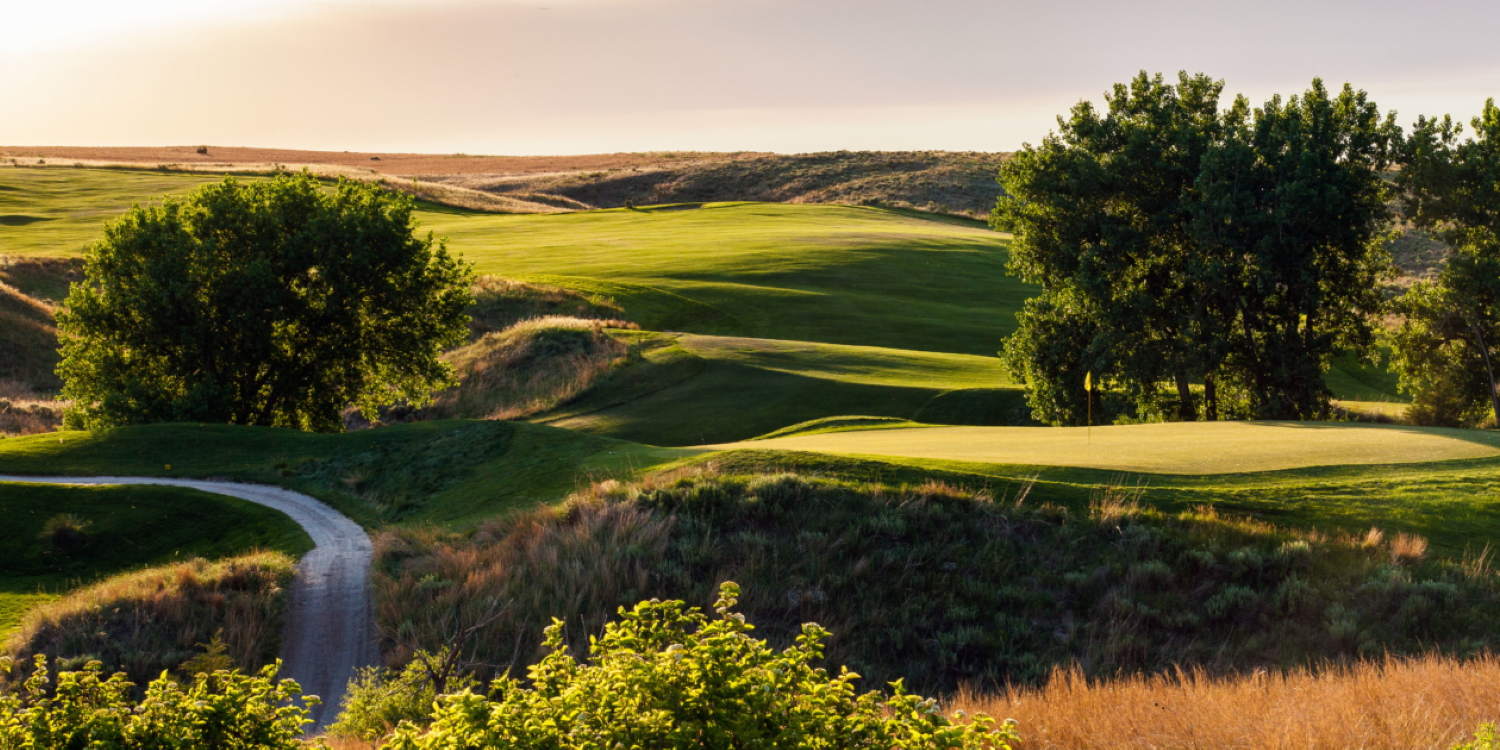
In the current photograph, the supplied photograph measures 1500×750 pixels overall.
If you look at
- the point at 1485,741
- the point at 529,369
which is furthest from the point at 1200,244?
the point at 1485,741

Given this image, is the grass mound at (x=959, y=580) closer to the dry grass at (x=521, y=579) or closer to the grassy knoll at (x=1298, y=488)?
the dry grass at (x=521, y=579)

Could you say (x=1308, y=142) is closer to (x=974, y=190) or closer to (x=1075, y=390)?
(x=1075, y=390)

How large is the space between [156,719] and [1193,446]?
15.8 metres

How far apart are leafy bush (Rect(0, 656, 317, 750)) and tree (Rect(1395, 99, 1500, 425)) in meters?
32.6

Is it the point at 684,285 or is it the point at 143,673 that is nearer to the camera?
the point at 143,673

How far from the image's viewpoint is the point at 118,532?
1752cm

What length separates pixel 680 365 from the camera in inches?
1358

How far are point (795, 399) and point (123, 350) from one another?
66.0 ft

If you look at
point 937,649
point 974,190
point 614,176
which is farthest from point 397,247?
point 614,176

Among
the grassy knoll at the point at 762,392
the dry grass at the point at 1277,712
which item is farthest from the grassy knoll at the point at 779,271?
the dry grass at the point at 1277,712

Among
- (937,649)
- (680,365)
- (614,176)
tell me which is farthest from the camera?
(614,176)

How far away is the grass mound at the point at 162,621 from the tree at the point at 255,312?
16.9 metres

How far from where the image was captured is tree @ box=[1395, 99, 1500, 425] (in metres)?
28.4

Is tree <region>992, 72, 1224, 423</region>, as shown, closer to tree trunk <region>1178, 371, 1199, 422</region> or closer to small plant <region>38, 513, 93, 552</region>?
tree trunk <region>1178, 371, 1199, 422</region>
